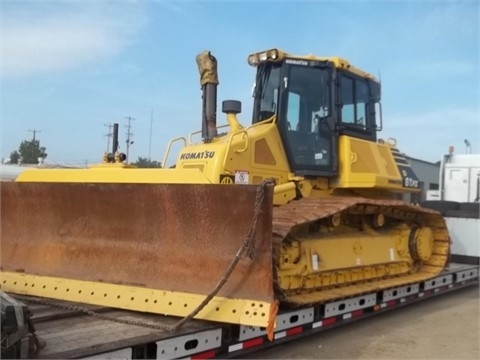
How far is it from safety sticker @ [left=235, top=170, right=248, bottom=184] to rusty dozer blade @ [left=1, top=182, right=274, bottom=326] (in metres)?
1.25

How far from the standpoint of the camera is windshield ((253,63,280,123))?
256 inches

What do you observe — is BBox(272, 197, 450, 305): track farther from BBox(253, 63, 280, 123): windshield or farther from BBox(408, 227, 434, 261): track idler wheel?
BBox(253, 63, 280, 123): windshield

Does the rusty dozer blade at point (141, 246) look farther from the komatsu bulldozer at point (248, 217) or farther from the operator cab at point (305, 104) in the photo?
the operator cab at point (305, 104)

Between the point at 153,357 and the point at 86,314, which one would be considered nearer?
the point at 153,357

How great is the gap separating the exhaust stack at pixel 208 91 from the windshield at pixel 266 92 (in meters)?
0.77

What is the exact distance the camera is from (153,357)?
153 inches

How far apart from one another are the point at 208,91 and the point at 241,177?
1.14 metres

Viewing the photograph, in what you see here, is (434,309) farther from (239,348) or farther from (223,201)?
(223,201)

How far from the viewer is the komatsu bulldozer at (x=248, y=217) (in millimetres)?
4281

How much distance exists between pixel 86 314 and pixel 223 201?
155 centimetres

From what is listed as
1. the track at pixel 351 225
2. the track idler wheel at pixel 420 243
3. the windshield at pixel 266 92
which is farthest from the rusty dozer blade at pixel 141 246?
the track idler wheel at pixel 420 243

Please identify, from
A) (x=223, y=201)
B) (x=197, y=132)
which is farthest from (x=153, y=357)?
(x=197, y=132)

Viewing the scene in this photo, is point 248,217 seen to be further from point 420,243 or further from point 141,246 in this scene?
point 420,243

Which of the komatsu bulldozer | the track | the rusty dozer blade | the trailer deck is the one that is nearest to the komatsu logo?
the komatsu bulldozer
